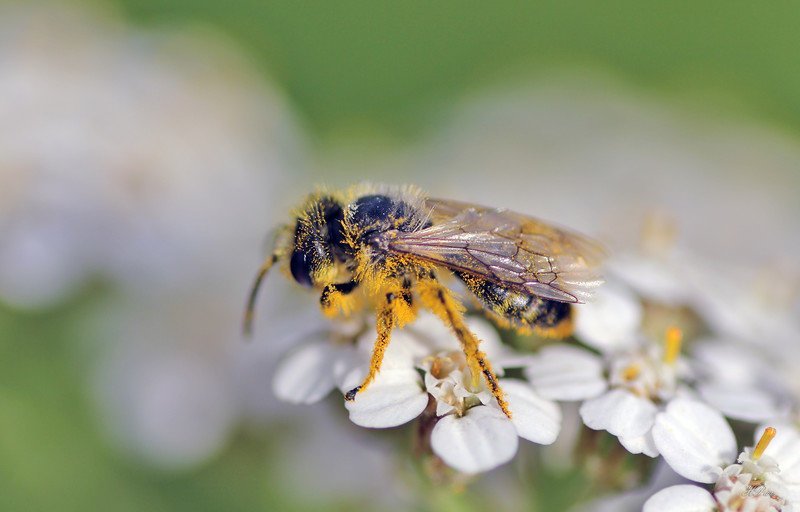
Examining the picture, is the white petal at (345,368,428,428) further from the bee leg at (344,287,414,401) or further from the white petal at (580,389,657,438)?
the white petal at (580,389,657,438)

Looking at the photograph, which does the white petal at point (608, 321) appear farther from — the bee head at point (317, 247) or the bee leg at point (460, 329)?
the bee head at point (317, 247)

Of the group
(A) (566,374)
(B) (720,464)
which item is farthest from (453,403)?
(B) (720,464)

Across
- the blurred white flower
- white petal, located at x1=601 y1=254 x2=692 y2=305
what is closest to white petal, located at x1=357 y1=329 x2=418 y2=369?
white petal, located at x1=601 y1=254 x2=692 y2=305

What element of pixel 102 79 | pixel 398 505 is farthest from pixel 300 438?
pixel 102 79

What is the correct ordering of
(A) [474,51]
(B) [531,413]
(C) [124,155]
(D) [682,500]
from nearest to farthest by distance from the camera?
(D) [682,500] → (B) [531,413] → (C) [124,155] → (A) [474,51]

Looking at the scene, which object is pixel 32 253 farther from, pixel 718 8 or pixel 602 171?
pixel 718 8

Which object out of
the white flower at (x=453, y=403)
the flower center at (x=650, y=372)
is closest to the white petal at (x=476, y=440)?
the white flower at (x=453, y=403)

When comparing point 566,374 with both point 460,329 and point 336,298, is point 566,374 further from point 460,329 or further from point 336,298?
point 336,298

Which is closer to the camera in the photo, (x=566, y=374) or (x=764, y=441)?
(x=764, y=441)
